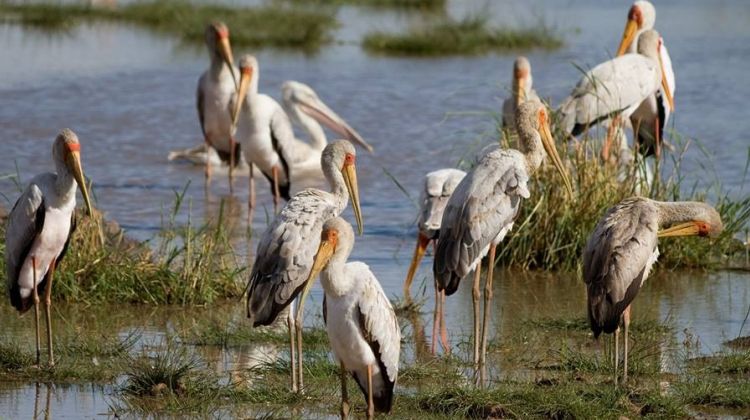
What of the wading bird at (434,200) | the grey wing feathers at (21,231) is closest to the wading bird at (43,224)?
the grey wing feathers at (21,231)

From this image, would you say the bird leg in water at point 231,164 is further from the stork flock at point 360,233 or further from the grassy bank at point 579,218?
the stork flock at point 360,233

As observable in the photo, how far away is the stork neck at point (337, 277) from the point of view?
6141 millimetres

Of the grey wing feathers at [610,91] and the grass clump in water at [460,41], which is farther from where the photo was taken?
the grass clump in water at [460,41]

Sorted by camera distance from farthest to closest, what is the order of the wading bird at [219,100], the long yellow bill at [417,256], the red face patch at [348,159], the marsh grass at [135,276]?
the wading bird at [219,100] < the long yellow bill at [417,256] < the marsh grass at [135,276] < the red face patch at [348,159]

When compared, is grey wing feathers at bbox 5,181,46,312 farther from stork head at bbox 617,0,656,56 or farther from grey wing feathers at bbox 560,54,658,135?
stork head at bbox 617,0,656,56

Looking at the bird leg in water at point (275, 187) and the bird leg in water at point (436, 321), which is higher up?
the bird leg in water at point (436, 321)

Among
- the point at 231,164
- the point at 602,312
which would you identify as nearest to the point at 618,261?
the point at 602,312

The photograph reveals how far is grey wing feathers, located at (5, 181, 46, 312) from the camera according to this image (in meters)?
7.40

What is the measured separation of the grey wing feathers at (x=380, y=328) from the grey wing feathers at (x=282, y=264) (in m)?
0.64

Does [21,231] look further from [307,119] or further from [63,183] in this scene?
[307,119]

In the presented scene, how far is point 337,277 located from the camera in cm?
614

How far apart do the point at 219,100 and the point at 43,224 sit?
6.46m

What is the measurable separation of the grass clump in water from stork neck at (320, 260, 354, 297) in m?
16.7

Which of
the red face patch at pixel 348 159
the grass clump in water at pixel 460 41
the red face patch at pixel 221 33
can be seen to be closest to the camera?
the red face patch at pixel 348 159
